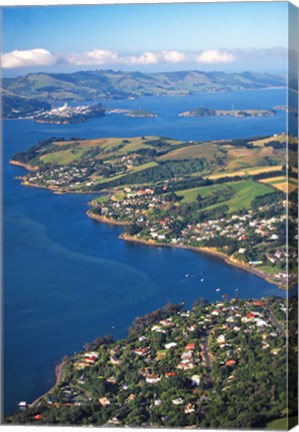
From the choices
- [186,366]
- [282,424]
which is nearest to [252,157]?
[186,366]

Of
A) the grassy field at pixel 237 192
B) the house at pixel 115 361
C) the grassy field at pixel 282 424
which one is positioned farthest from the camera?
the grassy field at pixel 237 192

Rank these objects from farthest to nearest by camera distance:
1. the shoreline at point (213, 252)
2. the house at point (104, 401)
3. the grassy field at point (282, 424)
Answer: the shoreline at point (213, 252)
the house at point (104, 401)
the grassy field at point (282, 424)

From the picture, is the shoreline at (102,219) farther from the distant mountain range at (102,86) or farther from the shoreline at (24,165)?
the distant mountain range at (102,86)

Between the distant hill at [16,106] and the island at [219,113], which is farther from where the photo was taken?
the island at [219,113]

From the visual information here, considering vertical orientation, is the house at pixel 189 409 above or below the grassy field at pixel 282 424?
above

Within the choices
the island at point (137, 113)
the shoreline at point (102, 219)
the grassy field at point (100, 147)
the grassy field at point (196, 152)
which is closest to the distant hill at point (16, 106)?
the grassy field at point (100, 147)

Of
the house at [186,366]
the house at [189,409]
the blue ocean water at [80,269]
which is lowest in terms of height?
the house at [189,409]
